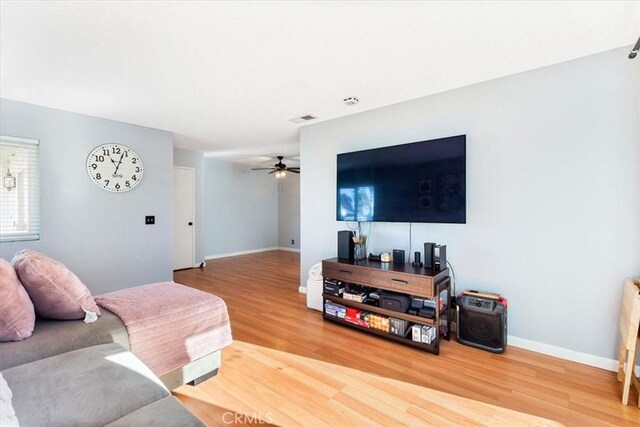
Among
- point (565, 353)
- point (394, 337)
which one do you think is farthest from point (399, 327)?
point (565, 353)

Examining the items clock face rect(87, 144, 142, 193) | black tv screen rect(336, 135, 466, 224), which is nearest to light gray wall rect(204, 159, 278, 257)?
clock face rect(87, 144, 142, 193)

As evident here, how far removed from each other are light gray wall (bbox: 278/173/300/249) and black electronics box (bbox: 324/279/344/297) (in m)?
4.68

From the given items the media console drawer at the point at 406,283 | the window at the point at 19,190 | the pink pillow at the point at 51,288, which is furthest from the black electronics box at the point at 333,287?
the window at the point at 19,190

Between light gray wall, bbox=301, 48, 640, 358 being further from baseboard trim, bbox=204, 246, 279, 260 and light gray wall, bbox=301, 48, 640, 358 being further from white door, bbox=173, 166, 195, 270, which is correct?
baseboard trim, bbox=204, 246, 279, 260

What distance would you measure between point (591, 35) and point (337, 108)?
2.10 m

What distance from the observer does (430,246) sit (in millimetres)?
2637

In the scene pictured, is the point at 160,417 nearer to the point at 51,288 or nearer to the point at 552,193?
the point at 51,288

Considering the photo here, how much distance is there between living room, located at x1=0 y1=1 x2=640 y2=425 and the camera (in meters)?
1.74

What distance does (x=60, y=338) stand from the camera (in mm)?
1497

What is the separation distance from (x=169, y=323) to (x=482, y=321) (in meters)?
2.36

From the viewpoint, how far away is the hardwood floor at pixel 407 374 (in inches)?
67.5

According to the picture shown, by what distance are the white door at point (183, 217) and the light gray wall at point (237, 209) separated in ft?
2.26

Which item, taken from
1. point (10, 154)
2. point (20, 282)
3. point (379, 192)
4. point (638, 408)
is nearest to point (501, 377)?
point (638, 408)

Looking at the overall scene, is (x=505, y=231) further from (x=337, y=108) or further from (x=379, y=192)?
(x=337, y=108)
